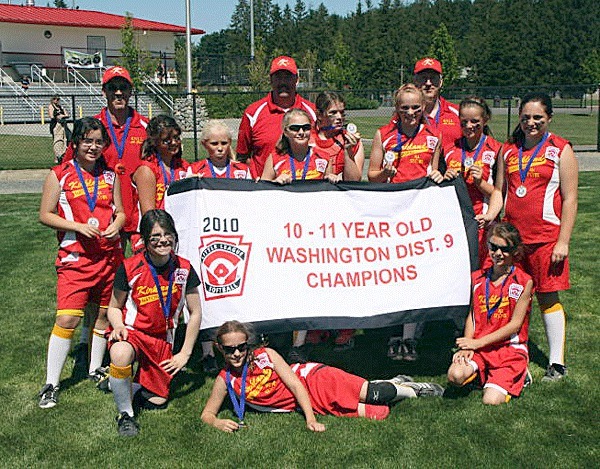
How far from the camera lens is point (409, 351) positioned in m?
6.00

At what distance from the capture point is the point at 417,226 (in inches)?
219

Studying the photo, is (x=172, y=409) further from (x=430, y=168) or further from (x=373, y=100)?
(x=373, y=100)

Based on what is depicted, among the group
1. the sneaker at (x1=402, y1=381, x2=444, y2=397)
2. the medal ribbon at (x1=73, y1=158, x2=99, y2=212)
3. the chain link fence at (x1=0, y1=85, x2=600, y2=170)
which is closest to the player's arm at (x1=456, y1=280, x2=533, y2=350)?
the sneaker at (x1=402, y1=381, x2=444, y2=397)

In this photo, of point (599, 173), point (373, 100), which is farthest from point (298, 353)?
point (373, 100)

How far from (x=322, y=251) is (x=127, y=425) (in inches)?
72.0

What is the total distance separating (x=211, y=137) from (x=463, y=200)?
6.57 ft

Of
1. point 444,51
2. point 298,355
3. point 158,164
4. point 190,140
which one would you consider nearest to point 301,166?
point 158,164

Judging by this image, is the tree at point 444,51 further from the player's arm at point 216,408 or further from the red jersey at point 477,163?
the player's arm at point 216,408

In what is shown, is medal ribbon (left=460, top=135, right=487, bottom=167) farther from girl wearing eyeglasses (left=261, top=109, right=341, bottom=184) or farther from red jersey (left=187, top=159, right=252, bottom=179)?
red jersey (left=187, top=159, right=252, bottom=179)

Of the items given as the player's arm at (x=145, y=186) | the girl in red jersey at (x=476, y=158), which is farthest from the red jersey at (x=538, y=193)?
the player's arm at (x=145, y=186)

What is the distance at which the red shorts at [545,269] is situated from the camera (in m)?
5.44

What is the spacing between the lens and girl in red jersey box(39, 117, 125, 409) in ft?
17.3

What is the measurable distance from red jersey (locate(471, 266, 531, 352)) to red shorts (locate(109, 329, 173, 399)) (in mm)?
2261

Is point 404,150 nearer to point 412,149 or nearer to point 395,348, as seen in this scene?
point 412,149
